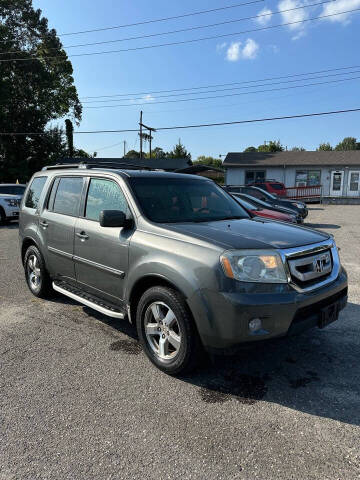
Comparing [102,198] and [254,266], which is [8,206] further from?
[254,266]

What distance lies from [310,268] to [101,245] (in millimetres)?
2018

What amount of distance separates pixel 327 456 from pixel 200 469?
0.79 m

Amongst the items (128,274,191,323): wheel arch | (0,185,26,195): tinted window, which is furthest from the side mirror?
(0,185,26,195): tinted window

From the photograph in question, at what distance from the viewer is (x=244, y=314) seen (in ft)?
8.53

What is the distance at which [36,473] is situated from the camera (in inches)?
82.0

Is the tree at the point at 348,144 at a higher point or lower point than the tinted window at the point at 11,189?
higher

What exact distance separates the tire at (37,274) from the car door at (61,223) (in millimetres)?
257

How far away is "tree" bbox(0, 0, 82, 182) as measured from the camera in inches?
1277

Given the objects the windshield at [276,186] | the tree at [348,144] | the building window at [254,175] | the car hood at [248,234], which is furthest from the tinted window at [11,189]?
the tree at [348,144]

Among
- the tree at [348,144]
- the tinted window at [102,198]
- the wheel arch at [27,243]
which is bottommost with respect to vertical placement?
the wheel arch at [27,243]

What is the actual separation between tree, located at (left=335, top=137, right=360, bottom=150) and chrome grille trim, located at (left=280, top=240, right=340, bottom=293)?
105 metres

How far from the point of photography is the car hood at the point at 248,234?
2875 millimetres

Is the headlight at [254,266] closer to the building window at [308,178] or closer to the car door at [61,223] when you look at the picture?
the car door at [61,223]

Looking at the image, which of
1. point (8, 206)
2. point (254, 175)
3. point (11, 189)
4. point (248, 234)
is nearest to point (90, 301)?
point (248, 234)
